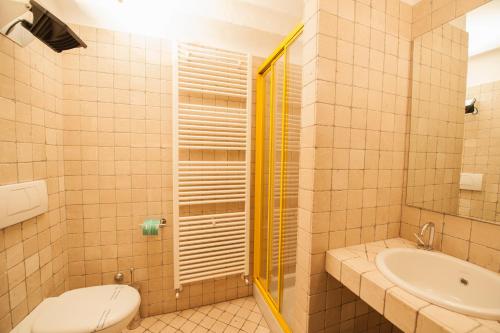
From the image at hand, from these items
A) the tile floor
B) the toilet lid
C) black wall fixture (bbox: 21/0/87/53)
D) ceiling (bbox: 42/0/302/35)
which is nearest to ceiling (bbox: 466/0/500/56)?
ceiling (bbox: 42/0/302/35)

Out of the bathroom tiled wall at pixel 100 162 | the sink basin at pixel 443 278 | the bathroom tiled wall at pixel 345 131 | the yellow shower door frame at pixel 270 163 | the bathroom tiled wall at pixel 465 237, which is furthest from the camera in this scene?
the yellow shower door frame at pixel 270 163

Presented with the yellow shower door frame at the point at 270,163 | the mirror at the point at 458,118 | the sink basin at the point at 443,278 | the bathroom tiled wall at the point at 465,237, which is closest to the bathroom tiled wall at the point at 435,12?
the mirror at the point at 458,118

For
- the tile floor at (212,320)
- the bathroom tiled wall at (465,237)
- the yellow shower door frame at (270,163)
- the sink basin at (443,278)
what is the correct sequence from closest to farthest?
the sink basin at (443,278) → the bathroom tiled wall at (465,237) → the yellow shower door frame at (270,163) → the tile floor at (212,320)

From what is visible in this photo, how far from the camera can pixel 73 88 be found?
4.62ft

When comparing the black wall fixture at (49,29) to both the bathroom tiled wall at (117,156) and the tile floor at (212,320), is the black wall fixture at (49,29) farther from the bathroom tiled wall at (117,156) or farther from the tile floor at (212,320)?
the tile floor at (212,320)

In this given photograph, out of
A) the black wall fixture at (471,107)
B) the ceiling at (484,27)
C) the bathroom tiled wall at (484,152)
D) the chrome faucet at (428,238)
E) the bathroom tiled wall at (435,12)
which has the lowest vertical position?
the chrome faucet at (428,238)

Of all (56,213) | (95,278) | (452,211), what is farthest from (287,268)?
(56,213)

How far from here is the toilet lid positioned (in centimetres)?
102

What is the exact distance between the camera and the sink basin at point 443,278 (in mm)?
717

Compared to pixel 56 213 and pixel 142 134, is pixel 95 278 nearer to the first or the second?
pixel 56 213

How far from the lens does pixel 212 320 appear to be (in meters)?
1.61

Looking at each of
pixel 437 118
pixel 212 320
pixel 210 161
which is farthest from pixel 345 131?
pixel 212 320

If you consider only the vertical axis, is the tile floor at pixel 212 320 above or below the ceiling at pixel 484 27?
below

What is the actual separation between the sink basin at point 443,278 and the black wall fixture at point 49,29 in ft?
6.19
